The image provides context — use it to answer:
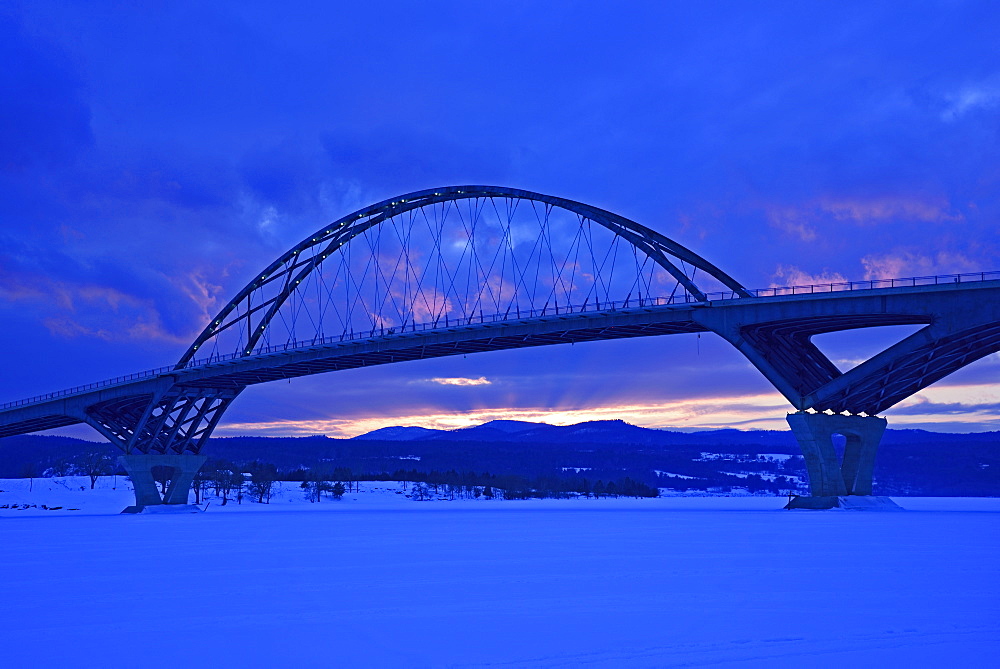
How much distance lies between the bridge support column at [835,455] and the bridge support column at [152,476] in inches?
2169

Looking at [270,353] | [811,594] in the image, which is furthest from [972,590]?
[270,353]

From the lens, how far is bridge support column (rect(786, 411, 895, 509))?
182 ft

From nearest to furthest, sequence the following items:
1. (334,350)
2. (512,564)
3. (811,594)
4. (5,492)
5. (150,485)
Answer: (811,594), (512,564), (334,350), (150,485), (5,492)

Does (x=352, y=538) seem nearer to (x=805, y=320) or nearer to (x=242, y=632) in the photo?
(x=242, y=632)

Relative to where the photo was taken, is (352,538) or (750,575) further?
(352,538)

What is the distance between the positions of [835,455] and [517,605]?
46.7m

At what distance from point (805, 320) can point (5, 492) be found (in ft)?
440

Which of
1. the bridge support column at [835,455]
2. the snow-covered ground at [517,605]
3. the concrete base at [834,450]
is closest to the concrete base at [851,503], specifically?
the bridge support column at [835,455]

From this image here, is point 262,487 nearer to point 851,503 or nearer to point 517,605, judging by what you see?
point 851,503

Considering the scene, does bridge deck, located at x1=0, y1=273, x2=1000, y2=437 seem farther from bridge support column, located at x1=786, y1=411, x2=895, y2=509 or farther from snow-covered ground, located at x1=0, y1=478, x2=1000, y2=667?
snow-covered ground, located at x1=0, y1=478, x2=1000, y2=667

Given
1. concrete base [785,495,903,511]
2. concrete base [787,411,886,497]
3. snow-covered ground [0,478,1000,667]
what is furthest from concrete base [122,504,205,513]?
snow-covered ground [0,478,1000,667]

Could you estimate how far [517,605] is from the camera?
1445cm

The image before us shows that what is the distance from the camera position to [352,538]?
107ft

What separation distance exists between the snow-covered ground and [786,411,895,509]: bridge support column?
28402 millimetres
